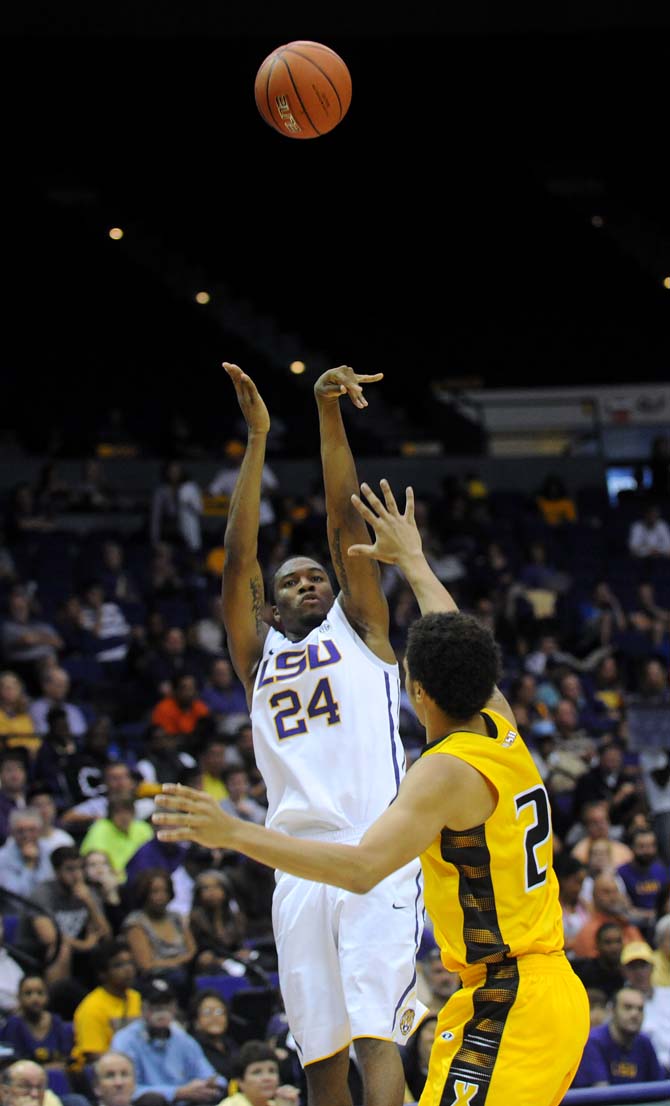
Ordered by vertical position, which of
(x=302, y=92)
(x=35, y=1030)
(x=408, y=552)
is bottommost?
(x=35, y=1030)

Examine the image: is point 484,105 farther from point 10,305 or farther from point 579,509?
point 10,305

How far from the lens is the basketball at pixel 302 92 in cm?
611

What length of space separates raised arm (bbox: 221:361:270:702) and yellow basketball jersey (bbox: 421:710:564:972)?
1.52 meters

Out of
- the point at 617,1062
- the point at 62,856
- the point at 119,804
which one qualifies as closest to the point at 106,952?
the point at 62,856

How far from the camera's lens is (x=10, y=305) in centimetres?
2114

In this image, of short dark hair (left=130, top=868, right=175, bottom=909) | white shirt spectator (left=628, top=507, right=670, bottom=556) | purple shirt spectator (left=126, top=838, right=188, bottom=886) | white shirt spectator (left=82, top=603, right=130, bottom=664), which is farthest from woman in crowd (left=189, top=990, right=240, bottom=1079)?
white shirt spectator (left=628, top=507, right=670, bottom=556)

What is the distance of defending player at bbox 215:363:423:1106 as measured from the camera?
4.44 metres

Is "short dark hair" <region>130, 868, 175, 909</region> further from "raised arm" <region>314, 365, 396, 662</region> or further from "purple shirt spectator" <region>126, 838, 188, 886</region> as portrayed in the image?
"raised arm" <region>314, 365, 396, 662</region>

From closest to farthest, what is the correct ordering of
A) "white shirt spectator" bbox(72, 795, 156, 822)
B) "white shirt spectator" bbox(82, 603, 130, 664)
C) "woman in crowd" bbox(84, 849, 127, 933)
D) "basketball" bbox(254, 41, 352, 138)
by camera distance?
"basketball" bbox(254, 41, 352, 138) → "woman in crowd" bbox(84, 849, 127, 933) → "white shirt spectator" bbox(72, 795, 156, 822) → "white shirt spectator" bbox(82, 603, 130, 664)

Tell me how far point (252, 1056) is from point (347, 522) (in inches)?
118

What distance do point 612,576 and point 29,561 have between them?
6.27 meters

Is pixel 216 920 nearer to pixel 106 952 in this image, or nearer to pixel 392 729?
pixel 106 952

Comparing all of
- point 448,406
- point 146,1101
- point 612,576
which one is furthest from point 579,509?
point 146,1101

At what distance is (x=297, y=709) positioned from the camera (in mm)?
4738
